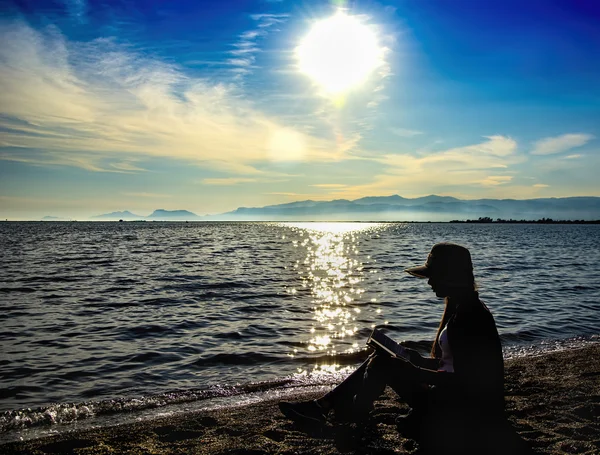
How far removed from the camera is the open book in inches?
229

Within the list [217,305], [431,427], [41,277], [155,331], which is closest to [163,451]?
[431,427]

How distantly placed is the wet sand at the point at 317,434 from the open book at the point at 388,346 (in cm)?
Result: 121

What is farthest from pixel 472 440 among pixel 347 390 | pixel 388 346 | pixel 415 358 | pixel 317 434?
pixel 317 434

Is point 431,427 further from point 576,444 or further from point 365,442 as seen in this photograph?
point 576,444

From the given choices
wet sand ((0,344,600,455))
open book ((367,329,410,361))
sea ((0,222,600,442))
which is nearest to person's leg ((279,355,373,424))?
wet sand ((0,344,600,455))

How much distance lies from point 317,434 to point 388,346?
164cm

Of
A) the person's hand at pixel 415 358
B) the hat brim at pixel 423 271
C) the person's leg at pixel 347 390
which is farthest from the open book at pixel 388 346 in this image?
the hat brim at pixel 423 271

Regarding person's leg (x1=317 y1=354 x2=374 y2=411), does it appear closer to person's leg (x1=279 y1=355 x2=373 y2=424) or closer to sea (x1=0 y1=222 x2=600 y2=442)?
person's leg (x1=279 y1=355 x2=373 y2=424)

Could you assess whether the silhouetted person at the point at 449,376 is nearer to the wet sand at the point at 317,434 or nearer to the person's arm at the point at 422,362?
the person's arm at the point at 422,362

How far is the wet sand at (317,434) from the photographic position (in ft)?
19.0

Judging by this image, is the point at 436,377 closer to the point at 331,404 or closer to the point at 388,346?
the point at 388,346

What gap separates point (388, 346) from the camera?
5.95 metres

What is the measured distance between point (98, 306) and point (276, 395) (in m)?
11.4

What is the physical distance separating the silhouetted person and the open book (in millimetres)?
94
